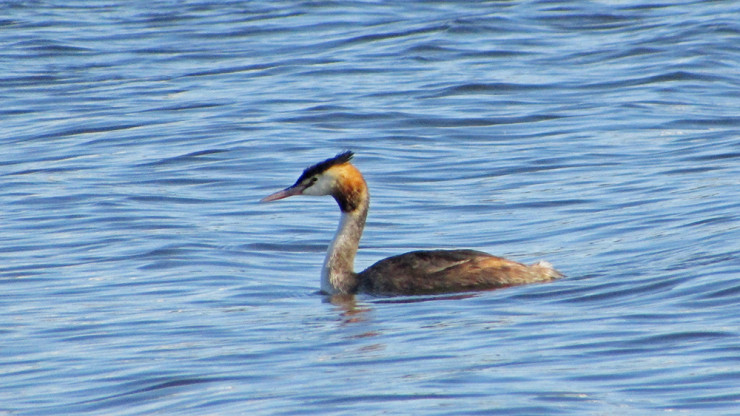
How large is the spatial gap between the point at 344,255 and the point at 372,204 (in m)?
2.86

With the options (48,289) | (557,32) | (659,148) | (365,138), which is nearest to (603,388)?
(48,289)

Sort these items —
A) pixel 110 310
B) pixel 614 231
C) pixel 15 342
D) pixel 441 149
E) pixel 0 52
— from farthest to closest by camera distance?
pixel 0 52 → pixel 441 149 → pixel 614 231 → pixel 110 310 → pixel 15 342

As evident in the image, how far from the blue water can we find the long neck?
23cm

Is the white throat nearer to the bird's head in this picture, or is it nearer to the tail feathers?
the bird's head

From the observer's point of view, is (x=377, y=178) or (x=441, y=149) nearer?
(x=377, y=178)

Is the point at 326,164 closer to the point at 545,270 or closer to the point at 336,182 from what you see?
the point at 336,182

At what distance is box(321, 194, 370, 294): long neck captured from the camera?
9938 mm

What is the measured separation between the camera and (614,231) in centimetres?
1140

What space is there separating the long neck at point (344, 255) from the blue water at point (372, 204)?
232 mm

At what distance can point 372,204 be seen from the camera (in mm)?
13008

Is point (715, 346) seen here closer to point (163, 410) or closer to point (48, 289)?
point (163, 410)

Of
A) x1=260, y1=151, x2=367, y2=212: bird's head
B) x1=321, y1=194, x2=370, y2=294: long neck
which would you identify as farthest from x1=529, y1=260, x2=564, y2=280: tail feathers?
x1=260, y1=151, x2=367, y2=212: bird's head

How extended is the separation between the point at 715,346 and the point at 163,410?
8.84 ft

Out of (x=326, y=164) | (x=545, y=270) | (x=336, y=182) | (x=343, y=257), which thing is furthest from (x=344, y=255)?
(x=545, y=270)
